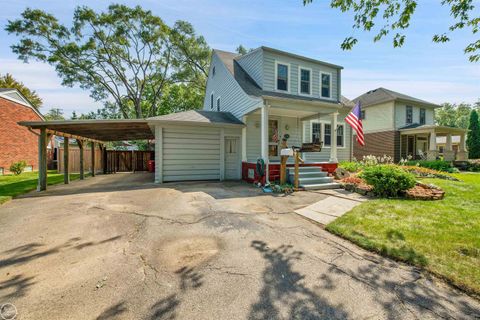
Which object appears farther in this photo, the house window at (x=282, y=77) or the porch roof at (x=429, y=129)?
the porch roof at (x=429, y=129)

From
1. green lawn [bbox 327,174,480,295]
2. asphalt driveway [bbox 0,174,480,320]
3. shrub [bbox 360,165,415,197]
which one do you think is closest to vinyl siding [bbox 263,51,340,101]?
shrub [bbox 360,165,415,197]

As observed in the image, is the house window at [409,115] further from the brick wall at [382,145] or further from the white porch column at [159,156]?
the white porch column at [159,156]

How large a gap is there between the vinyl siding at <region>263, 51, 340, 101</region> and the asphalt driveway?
861cm

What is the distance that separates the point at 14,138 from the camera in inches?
604

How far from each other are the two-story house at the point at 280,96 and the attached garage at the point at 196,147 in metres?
0.69

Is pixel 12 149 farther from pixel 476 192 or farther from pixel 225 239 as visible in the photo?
pixel 476 192

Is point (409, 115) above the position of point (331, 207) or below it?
above

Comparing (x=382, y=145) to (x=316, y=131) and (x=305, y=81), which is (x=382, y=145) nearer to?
(x=316, y=131)

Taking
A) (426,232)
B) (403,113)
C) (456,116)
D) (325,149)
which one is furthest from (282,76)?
(456,116)

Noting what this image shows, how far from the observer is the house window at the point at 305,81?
12.2 m

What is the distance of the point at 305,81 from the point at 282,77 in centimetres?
156

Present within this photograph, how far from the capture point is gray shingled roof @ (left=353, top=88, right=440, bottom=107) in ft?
61.4

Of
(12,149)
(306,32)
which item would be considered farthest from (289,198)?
(12,149)

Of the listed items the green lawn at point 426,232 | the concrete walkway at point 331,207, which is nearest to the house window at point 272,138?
the concrete walkway at point 331,207
